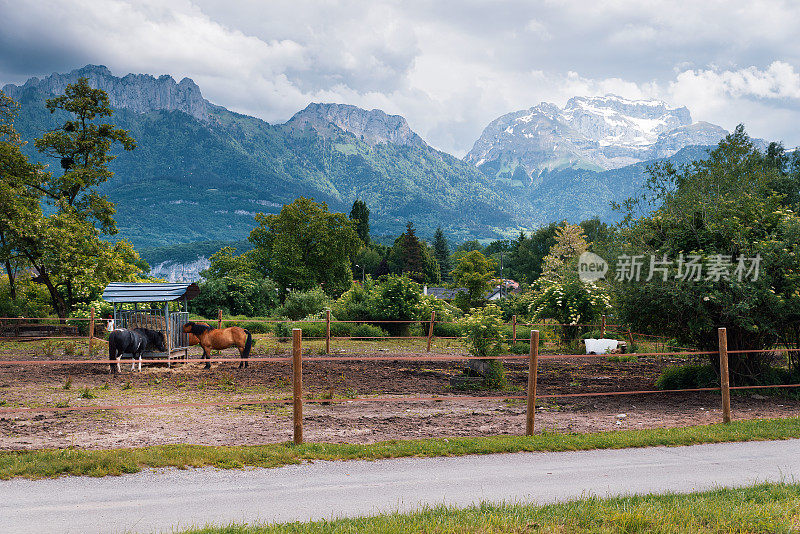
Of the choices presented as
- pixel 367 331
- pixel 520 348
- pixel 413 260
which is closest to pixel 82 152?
pixel 367 331

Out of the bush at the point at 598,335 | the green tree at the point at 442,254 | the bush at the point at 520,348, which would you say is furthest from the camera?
the green tree at the point at 442,254

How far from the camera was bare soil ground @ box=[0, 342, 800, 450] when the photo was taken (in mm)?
8031

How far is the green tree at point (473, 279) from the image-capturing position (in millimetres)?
64412

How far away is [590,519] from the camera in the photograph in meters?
4.72

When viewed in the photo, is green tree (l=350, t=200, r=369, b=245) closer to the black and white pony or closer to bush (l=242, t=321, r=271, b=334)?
bush (l=242, t=321, r=271, b=334)

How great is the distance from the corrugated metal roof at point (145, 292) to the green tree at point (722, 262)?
39.3 feet

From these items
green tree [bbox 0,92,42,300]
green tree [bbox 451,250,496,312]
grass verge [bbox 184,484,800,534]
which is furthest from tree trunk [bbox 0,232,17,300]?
green tree [bbox 451,250,496,312]

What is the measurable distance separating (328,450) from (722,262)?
9314 millimetres

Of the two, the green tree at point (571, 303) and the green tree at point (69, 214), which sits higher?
the green tree at point (69, 214)

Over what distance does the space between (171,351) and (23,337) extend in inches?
454

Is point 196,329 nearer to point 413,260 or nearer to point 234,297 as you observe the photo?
point 234,297

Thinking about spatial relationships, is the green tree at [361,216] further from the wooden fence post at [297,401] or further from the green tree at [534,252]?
the wooden fence post at [297,401]

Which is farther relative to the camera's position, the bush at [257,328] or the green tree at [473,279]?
the green tree at [473,279]

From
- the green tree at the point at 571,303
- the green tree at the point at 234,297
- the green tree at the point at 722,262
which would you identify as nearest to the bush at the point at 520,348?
the green tree at the point at 571,303
